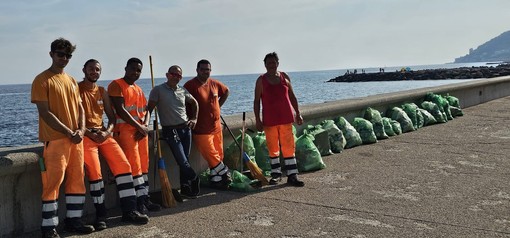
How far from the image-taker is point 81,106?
4.78 meters

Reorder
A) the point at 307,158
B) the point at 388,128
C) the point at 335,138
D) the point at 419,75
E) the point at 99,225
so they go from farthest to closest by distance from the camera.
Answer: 1. the point at 419,75
2. the point at 388,128
3. the point at 335,138
4. the point at 307,158
5. the point at 99,225

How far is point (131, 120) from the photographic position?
206 inches

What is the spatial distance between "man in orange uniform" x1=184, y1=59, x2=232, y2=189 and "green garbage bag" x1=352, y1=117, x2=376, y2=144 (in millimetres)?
3797

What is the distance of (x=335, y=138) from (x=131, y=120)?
446 centimetres

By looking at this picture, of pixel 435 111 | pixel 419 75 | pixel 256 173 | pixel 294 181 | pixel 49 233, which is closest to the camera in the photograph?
pixel 49 233

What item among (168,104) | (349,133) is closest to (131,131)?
(168,104)

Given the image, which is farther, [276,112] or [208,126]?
[276,112]

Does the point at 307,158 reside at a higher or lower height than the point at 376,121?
lower

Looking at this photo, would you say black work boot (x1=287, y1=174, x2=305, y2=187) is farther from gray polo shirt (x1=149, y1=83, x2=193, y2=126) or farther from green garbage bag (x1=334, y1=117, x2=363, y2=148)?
green garbage bag (x1=334, y1=117, x2=363, y2=148)

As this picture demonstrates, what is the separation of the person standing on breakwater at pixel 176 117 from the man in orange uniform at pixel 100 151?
83 centimetres

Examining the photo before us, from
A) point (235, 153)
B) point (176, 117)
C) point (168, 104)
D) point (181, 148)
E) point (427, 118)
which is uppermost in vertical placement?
point (168, 104)

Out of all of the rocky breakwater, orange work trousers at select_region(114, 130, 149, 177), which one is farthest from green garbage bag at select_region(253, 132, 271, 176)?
the rocky breakwater

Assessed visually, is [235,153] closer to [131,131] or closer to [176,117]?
[176,117]

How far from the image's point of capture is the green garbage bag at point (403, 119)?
10.9 meters
